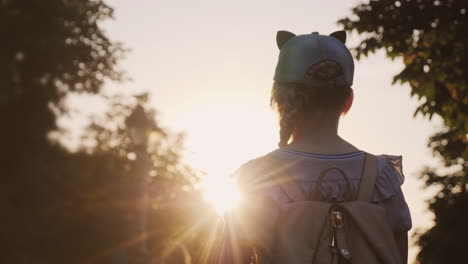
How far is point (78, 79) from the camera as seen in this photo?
14.9 metres

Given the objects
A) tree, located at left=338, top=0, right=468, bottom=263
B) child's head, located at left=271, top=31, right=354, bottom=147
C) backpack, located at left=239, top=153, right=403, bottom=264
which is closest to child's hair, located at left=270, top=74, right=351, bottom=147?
child's head, located at left=271, top=31, right=354, bottom=147

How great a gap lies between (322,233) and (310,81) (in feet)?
2.37

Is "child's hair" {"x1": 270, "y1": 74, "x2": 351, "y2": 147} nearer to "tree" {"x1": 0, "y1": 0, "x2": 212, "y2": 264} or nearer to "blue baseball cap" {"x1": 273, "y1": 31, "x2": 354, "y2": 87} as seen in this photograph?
"blue baseball cap" {"x1": 273, "y1": 31, "x2": 354, "y2": 87}

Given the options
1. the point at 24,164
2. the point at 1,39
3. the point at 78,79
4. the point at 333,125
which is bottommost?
the point at 333,125

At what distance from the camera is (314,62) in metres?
2.84

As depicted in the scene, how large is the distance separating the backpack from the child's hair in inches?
10.5

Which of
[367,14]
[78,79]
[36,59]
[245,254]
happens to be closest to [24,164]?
[36,59]

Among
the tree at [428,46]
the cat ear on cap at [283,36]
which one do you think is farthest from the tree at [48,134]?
the cat ear on cap at [283,36]

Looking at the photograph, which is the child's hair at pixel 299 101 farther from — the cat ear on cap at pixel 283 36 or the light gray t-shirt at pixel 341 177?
the cat ear on cap at pixel 283 36

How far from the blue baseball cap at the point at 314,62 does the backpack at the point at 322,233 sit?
45cm

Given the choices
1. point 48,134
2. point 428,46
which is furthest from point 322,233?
point 48,134

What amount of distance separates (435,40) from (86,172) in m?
14.8

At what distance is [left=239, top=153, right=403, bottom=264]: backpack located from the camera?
8.52ft

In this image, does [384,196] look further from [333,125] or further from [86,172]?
[86,172]
